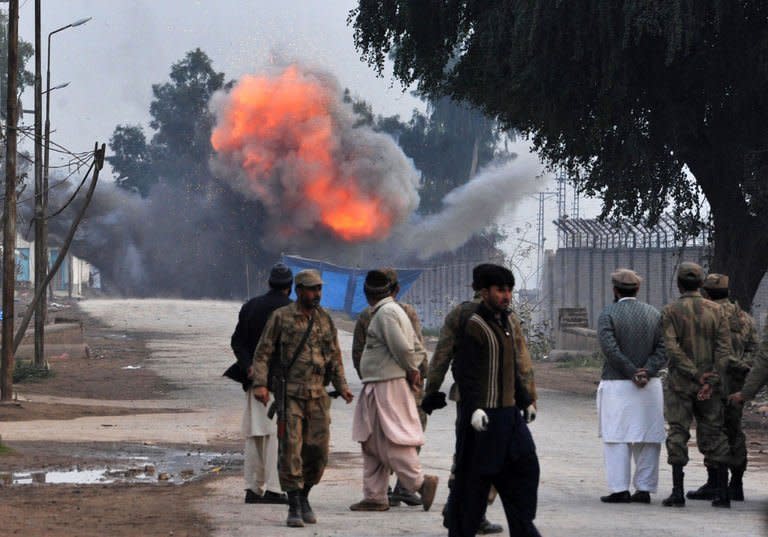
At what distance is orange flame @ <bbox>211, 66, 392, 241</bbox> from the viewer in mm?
61875

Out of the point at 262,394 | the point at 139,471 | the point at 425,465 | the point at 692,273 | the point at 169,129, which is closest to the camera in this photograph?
the point at 262,394

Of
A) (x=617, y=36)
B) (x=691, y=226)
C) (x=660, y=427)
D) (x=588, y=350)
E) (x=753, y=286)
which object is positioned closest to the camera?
(x=660, y=427)

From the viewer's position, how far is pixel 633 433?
11.8 meters

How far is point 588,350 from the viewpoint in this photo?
38.3 meters

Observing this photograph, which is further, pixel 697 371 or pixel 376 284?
pixel 697 371

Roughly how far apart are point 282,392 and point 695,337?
321 cm

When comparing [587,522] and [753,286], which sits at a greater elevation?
[753,286]

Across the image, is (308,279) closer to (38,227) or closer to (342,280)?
(38,227)

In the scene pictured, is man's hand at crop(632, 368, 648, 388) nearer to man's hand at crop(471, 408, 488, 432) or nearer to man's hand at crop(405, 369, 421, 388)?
man's hand at crop(405, 369, 421, 388)

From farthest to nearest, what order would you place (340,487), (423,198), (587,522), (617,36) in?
(423,198) < (617,36) < (340,487) < (587,522)

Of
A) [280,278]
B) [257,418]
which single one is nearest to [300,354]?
[257,418]

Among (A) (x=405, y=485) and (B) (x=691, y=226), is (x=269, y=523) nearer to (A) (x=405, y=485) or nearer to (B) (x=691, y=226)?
(A) (x=405, y=485)

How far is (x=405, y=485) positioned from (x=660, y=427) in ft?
6.60

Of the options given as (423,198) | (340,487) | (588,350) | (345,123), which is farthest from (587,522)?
(423,198)
